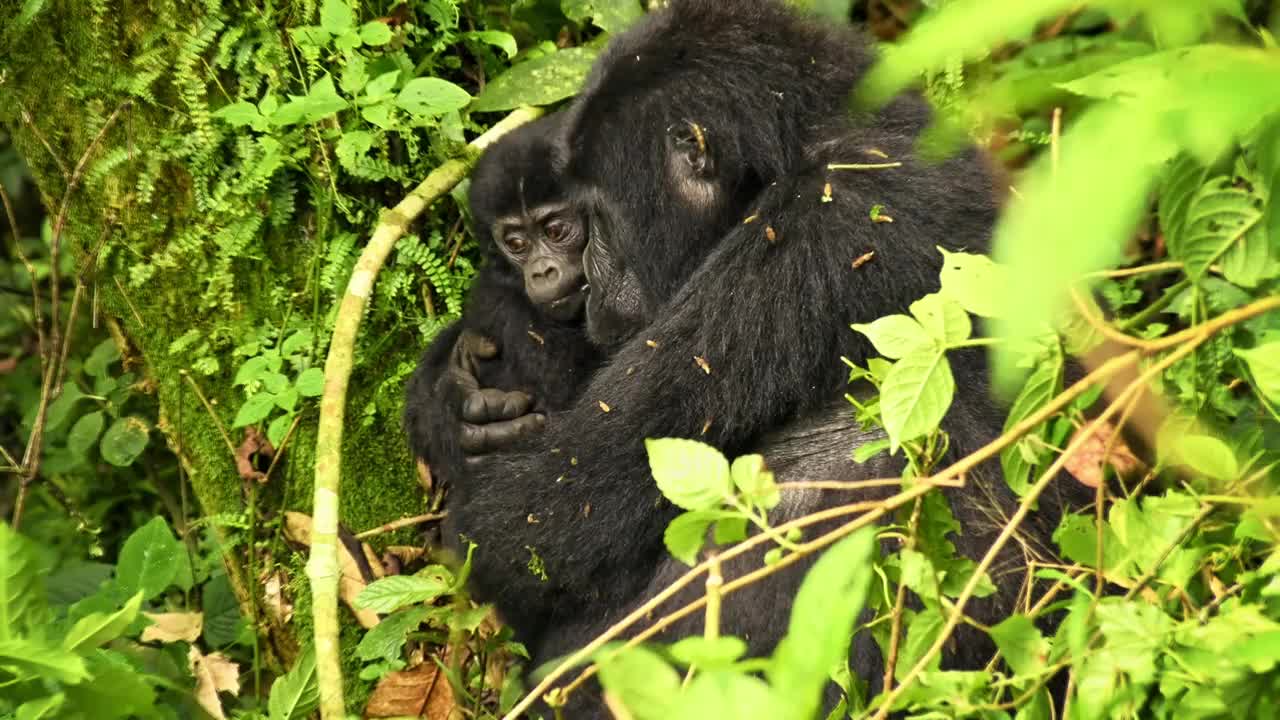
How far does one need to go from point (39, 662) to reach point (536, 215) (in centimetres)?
184

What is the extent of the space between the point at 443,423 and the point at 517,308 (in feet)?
1.25

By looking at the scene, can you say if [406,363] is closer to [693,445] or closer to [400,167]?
[400,167]

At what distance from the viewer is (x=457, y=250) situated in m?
3.61

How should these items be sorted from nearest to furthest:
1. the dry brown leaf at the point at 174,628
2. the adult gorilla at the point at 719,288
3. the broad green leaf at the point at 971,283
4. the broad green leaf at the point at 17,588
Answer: the broad green leaf at the point at 971,283, the broad green leaf at the point at 17,588, the adult gorilla at the point at 719,288, the dry brown leaf at the point at 174,628

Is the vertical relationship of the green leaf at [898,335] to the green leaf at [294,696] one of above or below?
above

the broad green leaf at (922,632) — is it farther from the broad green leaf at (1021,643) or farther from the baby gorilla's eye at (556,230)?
the baby gorilla's eye at (556,230)

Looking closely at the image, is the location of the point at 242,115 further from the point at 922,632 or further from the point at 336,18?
the point at 922,632

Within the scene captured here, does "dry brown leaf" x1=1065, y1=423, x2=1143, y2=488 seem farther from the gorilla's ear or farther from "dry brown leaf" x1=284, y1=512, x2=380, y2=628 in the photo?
"dry brown leaf" x1=284, y1=512, x2=380, y2=628

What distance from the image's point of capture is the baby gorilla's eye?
129 inches

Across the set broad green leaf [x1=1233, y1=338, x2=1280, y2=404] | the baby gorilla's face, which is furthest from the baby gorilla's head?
broad green leaf [x1=1233, y1=338, x2=1280, y2=404]

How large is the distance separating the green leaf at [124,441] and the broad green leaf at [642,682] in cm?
310

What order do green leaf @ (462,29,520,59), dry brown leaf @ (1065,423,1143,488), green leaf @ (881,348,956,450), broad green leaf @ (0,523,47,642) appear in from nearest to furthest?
green leaf @ (881,348,956,450)
broad green leaf @ (0,523,47,642)
dry brown leaf @ (1065,423,1143,488)
green leaf @ (462,29,520,59)

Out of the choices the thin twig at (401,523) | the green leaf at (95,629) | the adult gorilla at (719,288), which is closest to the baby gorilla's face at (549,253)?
the adult gorilla at (719,288)

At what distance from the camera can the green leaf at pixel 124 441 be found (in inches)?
152
